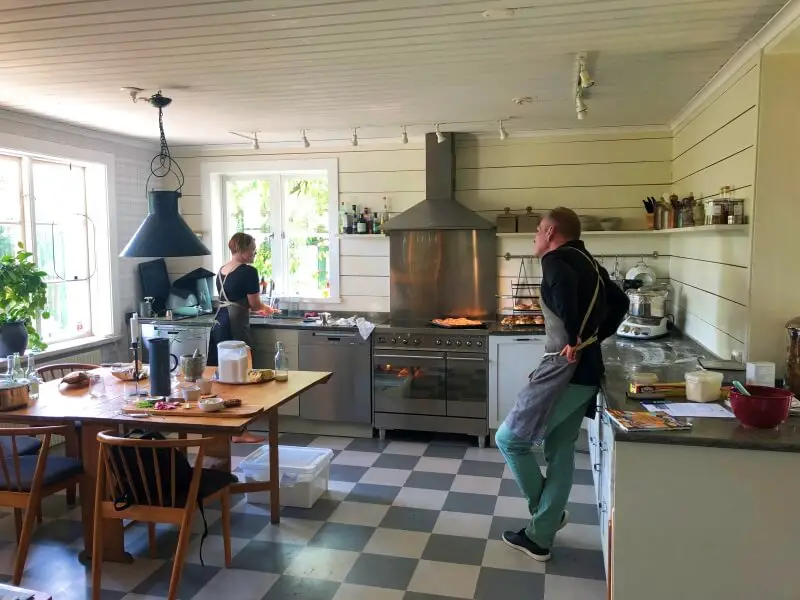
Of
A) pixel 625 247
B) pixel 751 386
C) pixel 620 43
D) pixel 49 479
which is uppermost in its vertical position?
pixel 620 43

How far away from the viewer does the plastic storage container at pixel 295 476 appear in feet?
12.1

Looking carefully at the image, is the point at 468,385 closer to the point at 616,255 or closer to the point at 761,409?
the point at 616,255

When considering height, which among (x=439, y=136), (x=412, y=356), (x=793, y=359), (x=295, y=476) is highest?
(x=439, y=136)

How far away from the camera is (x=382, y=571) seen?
3.02 m

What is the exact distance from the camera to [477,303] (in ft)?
17.8

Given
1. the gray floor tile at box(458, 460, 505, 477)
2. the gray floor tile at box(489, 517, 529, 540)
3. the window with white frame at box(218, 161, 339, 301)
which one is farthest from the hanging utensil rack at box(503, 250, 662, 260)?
the gray floor tile at box(489, 517, 529, 540)

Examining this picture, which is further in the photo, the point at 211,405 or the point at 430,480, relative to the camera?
the point at 430,480

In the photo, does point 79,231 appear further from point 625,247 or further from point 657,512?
point 657,512

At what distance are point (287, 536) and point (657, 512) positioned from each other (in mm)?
1870

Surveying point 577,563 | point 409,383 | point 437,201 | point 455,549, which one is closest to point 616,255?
point 437,201

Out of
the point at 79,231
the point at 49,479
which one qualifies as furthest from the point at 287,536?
the point at 79,231

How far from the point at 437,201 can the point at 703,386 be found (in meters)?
2.93

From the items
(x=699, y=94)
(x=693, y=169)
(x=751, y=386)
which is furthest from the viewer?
(x=693, y=169)

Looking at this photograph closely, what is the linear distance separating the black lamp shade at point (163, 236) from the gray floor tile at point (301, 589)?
6.03ft
